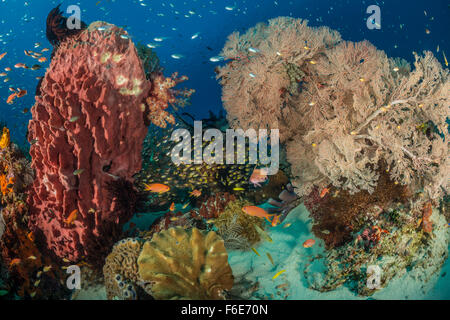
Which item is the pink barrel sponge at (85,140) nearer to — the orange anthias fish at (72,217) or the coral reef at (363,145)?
the orange anthias fish at (72,217)

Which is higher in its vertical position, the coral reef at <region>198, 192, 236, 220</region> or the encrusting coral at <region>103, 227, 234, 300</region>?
the coral reef at <region>198, 192, 236, 220</region>

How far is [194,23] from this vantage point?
48.8 metres

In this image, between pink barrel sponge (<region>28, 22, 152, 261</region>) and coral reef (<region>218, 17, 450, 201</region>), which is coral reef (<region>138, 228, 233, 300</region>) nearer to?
pink barrel sponge (<region>28, 22, 152, 261</region>)

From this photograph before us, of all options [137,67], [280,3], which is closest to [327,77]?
[137,67]

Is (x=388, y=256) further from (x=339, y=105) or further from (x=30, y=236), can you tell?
(x=30, y=236)

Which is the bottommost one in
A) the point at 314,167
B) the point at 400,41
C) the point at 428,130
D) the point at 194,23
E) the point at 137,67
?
the point at 314,167

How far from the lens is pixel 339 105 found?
545 cm

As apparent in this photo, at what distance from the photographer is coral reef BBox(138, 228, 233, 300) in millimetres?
3588

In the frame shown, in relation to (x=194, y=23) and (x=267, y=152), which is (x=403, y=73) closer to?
(x=267, y=152)

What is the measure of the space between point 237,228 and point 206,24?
50399 mm

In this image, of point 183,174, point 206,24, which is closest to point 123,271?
point 183,174

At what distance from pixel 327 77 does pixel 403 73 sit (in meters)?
1.74

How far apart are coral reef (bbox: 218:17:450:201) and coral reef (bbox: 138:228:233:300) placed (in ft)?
8.59

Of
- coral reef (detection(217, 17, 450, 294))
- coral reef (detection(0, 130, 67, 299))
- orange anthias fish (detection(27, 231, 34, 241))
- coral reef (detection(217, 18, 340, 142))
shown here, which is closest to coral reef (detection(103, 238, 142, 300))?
coral reef (detection(0, 130, 67, 299))
